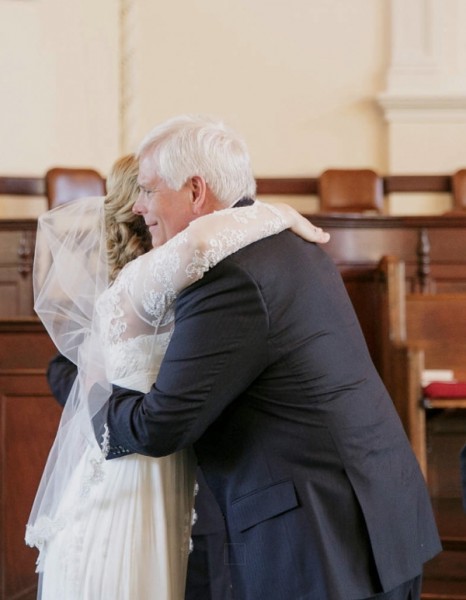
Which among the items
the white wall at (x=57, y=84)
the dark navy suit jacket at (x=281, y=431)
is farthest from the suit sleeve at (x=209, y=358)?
the white wall at (x=57, y=84)

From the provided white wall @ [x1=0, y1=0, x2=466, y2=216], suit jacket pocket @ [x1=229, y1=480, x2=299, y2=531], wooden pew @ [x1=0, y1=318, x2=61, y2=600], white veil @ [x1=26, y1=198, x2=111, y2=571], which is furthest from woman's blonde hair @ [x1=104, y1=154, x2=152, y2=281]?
white wall @ [x1=0, y1=0, x2=466, y2=216]

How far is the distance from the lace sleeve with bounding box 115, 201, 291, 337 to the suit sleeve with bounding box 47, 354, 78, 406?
1.78 feet

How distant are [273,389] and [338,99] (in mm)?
6348

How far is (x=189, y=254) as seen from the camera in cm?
218

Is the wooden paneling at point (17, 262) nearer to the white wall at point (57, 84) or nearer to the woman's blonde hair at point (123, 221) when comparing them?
the white wall at point (57, 84)

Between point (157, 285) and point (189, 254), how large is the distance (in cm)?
12

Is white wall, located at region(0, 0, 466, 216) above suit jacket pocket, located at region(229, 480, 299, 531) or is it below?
above

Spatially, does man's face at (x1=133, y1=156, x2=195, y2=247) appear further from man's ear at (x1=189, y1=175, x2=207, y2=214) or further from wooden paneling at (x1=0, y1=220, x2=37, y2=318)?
wooden paneling at (x1=0, y1=220, x2=37, y2=318)

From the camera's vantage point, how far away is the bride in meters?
2.28

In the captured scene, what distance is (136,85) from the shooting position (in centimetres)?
832

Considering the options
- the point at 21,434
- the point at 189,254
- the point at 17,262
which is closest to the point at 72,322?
the point at 189,254

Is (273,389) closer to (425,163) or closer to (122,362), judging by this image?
(122,362)

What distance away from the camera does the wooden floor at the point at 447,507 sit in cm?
418

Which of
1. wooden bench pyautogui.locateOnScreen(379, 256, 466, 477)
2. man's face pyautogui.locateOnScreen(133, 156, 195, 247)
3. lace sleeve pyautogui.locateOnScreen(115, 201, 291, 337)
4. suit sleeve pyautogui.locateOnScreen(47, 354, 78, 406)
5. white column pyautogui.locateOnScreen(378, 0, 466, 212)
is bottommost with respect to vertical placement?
wooden bench pyautogui.locateOnScreen(379, 256, 466, 477)
